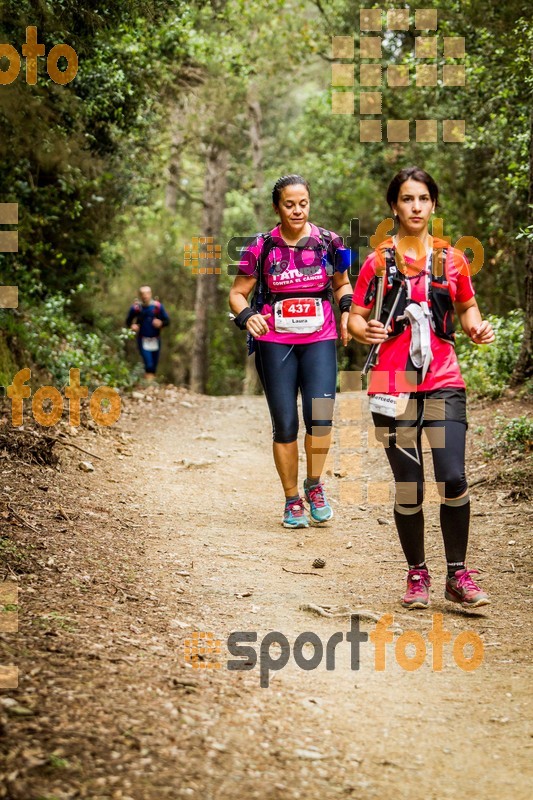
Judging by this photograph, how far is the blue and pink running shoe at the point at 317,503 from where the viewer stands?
659 centimetres

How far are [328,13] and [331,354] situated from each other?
17.8 m

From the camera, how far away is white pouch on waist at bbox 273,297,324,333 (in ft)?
20.2

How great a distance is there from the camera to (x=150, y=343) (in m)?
16.2

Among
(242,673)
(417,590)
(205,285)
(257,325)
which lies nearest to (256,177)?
(205,285)

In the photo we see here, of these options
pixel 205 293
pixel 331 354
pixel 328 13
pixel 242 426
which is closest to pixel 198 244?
pixel 205 293

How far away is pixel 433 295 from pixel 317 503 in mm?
2513

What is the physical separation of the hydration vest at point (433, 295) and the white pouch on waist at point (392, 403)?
0.99 feet

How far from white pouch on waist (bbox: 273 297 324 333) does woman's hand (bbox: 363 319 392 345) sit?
1741 mm

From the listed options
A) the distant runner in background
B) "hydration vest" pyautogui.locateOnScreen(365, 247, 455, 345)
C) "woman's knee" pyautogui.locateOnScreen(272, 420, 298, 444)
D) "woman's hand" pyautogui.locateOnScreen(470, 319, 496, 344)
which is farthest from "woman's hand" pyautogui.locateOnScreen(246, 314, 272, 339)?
the distant runner in background

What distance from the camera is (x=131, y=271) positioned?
2530cm

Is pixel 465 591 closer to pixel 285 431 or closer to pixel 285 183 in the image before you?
pixel 285 431

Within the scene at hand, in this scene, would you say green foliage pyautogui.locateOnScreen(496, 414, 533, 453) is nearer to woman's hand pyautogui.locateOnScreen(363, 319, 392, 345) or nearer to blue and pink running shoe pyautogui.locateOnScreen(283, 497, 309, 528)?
blue and pink running shoe pyautogui.locateOnScreen(283, 497, 309, 528)

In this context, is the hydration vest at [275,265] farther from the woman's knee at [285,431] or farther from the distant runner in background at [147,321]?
the distant runner in background at [147,321]

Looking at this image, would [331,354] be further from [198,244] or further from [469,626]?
[198,244]
